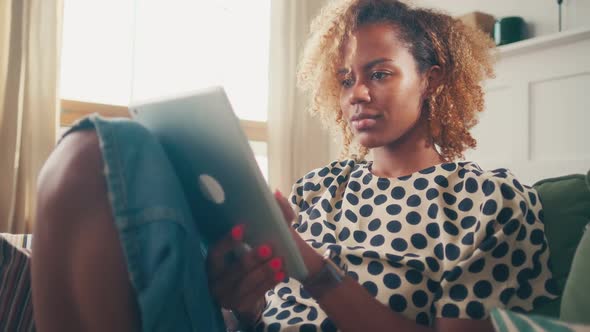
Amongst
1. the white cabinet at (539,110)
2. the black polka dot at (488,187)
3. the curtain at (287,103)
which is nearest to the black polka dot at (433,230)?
the black polka dot at (488,187)

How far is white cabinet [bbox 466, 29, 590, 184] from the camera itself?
92.0 inches

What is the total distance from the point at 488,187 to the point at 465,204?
0.05 m

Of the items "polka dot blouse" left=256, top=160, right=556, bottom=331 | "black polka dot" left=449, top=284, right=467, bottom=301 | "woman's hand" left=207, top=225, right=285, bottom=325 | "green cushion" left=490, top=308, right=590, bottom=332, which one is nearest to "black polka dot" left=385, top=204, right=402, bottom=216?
"polka dot blouse" left=256, top=160, right=556, bottom=331

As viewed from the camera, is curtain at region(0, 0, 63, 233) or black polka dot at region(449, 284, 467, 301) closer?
black polka dot at region(449, 284, 467, 301)

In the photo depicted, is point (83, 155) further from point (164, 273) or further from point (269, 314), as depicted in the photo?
point (269, 314)

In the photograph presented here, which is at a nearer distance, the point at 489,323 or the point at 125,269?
the point at 125,269

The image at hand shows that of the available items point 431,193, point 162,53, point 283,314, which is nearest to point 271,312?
point 283,314

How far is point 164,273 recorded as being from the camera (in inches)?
25.8

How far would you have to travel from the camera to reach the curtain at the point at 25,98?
2.16m

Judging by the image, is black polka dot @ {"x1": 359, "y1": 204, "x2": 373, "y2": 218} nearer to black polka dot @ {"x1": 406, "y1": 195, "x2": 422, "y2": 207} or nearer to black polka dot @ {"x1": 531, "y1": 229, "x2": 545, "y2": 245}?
black polka dot @ {"x1": 406, "y1": 195, "x2": 422, "y2": 207}

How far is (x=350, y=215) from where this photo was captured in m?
1.17

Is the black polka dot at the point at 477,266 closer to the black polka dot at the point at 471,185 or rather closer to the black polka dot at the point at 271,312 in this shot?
the black polka dot at the point at 471,185

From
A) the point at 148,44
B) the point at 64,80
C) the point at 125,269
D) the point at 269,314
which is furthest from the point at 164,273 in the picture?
the point at 148,44

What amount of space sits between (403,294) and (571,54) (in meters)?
1.81
